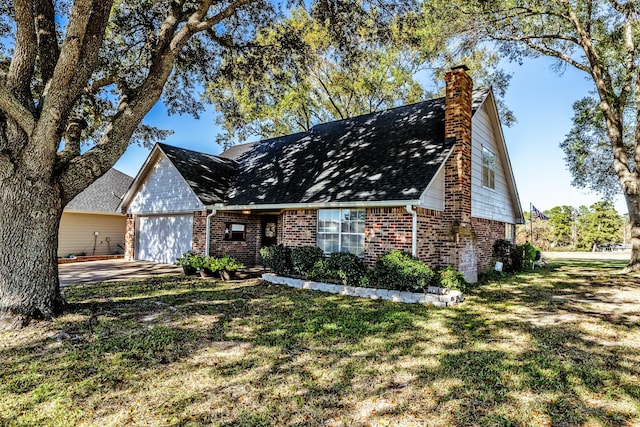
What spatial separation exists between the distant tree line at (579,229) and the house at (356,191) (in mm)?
27235

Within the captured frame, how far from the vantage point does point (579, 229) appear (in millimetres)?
42875

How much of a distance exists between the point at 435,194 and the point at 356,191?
7.37 feet

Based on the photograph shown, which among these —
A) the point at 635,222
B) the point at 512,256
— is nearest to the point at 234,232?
the point at 512,256

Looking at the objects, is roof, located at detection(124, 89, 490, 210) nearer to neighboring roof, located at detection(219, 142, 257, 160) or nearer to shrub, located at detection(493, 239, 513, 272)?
neighboring roof, located at detection(219, 142, 257, 160)

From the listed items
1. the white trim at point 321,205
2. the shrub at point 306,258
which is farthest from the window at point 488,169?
the shrub at point 306,258

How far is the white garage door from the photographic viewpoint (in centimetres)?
1470

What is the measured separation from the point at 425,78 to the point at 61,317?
74.7ft

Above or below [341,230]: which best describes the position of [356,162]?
above

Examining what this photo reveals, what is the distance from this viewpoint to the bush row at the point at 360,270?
8156mm

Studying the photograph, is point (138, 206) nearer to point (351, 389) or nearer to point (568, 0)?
point (351, 389)

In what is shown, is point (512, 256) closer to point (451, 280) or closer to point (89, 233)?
point (451, 280)

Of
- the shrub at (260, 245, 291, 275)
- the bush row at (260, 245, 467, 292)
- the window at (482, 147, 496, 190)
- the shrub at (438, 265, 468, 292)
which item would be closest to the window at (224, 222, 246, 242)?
the bush row at (260, 245, 467, 292)

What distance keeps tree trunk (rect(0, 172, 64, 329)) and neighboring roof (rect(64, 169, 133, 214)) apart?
12326mm

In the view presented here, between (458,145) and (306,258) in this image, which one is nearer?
(458,145)
